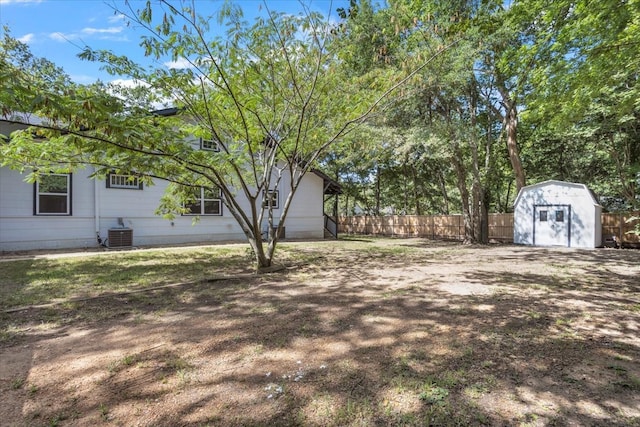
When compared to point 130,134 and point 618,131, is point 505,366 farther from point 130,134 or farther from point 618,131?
point 618,131

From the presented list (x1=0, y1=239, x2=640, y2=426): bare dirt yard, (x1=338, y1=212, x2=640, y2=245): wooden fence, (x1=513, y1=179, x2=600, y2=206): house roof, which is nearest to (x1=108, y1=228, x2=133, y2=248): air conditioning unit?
(x1=0, y1=239, x2=640, y2=426): bare dirt yard

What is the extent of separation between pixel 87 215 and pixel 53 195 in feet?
3.40

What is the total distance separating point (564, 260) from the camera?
9266mm

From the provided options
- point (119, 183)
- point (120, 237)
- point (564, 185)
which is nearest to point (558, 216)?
point (564, 185)

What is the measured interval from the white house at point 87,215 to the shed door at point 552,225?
1136 cm

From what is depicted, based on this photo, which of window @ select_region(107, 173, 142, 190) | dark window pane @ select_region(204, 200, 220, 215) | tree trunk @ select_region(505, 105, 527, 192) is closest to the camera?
window @ select_region(107, 173, 142, 190)

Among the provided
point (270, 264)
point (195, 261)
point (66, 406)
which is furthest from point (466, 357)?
point (195, 261)

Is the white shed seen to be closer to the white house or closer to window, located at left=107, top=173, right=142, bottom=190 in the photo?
the white house

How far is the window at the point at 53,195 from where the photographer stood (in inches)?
389

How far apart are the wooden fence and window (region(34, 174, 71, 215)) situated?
17.3 meters

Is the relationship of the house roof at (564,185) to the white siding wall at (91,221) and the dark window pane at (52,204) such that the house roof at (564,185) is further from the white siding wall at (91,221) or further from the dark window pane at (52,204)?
the dark window pane at (52,204)

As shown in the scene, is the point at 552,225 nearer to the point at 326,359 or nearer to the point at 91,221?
the point at 326,359

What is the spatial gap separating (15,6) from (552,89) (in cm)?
1026

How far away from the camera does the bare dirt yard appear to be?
2.10m
